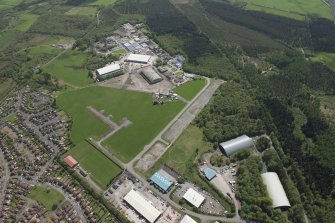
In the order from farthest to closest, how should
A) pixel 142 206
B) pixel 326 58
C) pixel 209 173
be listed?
1. pixel 326 58
2. pixel 209 173
3. pixel 142 206

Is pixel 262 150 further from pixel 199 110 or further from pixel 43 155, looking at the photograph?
pixel 43 155

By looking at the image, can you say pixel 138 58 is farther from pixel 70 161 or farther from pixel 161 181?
pixel 161 181

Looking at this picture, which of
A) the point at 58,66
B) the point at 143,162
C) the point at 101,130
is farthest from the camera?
the point at 58,66

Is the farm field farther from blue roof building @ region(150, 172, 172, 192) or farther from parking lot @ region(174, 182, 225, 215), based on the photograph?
parking lot @ region(174, 182, 225, 215)

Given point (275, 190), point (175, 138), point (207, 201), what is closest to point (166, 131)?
point (175, 138)

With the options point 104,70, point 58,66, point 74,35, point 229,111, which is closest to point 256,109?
point 229,111

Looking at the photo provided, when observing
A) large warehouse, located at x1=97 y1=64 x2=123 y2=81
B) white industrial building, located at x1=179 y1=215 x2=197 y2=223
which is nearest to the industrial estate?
white industrial building, located at x1=179 y1=215 x2=197 y2=223
